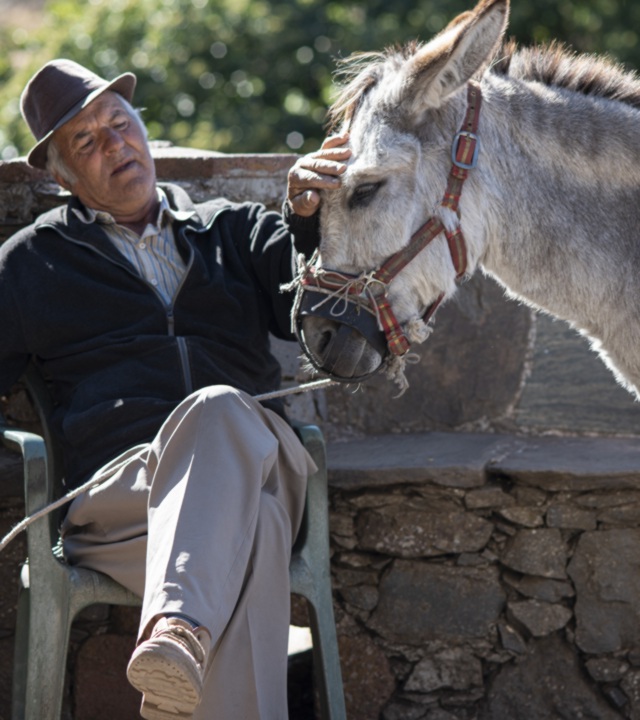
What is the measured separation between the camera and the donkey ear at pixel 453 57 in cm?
249

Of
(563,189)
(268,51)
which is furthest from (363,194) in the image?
(268,51)

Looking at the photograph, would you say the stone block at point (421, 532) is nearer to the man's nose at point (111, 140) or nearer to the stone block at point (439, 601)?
the stone block at point (439, 601)

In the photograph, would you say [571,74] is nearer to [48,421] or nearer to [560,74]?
[560,74]

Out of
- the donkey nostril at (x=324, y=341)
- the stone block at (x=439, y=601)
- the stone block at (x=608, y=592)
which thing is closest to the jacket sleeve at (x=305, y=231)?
the donkey nostril at (x=324, y=341)

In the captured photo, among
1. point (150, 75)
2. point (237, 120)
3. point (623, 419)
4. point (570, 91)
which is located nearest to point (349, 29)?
point (237, 120)

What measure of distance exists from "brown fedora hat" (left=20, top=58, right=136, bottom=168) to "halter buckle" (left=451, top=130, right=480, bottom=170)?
1182 millimetres

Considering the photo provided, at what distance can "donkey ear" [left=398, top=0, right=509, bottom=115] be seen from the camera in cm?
249

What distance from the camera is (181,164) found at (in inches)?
152

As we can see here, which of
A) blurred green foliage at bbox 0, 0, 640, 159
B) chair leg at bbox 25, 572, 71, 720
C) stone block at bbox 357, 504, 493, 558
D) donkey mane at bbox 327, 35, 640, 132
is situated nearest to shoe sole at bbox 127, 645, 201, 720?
chair leg at bbox 25, 572, 71, 720

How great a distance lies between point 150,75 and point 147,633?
235 inches

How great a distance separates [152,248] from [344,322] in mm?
917

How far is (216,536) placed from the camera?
2.54 metres

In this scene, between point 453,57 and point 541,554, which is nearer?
point 453,57

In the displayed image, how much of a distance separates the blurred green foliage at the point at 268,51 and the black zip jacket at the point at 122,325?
414cm
